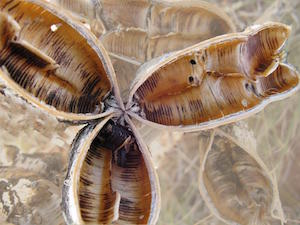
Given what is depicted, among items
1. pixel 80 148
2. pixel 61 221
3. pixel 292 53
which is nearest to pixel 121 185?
pixel 80 148

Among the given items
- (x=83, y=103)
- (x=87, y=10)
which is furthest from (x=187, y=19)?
(x=83, y=103)

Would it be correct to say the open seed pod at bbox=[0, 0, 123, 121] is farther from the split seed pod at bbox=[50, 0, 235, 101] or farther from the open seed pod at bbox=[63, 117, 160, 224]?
the split seed pod at bbox=[50, 0, 235, 101]

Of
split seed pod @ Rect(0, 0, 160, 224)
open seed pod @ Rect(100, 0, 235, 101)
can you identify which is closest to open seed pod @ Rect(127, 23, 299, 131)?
split seed pod @ Rect(0, 0, 160, 224)

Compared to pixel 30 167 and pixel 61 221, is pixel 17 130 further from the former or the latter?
pixel 61 221

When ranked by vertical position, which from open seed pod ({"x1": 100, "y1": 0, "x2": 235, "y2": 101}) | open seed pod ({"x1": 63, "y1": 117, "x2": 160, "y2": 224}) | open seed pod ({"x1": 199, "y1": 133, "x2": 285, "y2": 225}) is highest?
open seed pod ({"x1": 100, "y1": 0, "x2": 235, "y2": 101})

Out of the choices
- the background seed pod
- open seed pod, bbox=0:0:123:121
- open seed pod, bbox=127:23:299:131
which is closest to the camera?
open seed pod, bbox=0:0:123:121

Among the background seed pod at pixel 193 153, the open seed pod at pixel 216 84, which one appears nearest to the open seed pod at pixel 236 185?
the background seed pod at pixel 193 153
